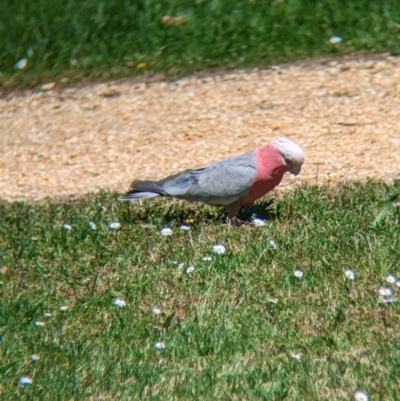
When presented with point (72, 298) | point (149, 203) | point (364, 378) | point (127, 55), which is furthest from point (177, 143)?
point (364, 378)

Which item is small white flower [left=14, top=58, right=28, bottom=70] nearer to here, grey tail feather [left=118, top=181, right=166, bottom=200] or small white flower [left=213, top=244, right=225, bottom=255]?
grey tail feather [left=118, top=181, right=166, bottom=200]

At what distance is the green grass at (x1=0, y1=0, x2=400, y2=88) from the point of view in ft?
21.8

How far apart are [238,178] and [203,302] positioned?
0.79 metres

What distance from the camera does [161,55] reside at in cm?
682

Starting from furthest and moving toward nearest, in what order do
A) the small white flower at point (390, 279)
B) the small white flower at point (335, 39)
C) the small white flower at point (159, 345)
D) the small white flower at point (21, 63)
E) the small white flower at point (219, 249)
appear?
the small white flower at point (21, 63)
the small white flower at point (335, 39)
the small white flower at point (219, 249)
the small white flower at point (390, 279)
the small white flower at point (159, 345)

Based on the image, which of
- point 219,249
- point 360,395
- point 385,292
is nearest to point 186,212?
point 219,249

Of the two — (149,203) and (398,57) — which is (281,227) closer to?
(149,203)

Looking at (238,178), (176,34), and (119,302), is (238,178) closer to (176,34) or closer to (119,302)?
(119,302)

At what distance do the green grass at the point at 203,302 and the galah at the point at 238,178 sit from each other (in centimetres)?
18

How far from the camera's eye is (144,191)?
4766mm

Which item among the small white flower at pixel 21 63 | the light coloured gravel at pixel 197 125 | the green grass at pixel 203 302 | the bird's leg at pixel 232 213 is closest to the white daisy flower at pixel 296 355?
the green grass at pixel 203 302

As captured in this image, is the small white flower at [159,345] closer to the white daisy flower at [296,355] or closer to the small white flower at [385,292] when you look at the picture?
the white daisy flower at [296,355]

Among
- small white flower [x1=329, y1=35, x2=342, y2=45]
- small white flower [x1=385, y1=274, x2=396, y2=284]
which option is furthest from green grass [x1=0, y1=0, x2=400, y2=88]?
small white flower [x1=385, y1=274, x2=396, y2=284]

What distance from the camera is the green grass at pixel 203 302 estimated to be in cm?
344
